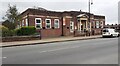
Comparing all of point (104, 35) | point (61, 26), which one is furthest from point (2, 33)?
point (104, 35)

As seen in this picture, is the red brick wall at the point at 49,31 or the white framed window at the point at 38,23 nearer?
the red brick wall at the point at 49,31

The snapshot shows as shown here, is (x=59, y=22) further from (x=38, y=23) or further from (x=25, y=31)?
(x=25, y=31)

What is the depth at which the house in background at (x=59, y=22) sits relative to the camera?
3925cm

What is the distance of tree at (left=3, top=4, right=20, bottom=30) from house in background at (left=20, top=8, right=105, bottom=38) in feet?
4.79

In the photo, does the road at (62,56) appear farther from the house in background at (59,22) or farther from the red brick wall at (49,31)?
the red brick wall at (49,31)

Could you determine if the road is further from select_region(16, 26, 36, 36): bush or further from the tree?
the tree

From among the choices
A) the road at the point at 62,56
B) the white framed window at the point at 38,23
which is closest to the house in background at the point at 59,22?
the white framed window at the point at 38,23

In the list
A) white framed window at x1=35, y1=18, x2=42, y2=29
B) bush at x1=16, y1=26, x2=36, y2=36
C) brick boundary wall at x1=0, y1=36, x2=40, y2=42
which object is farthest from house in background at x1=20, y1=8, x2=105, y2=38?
brick boundary wall at x1=0, y1=36, x2=40, y2=42

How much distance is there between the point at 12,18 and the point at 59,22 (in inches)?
429

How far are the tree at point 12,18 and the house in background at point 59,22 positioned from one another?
4.79 feet

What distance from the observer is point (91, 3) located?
152 ft

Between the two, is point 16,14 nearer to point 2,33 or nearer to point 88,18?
point 88,18

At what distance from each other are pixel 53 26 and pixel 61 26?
2.21 meters

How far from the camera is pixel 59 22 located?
43.2 meters
